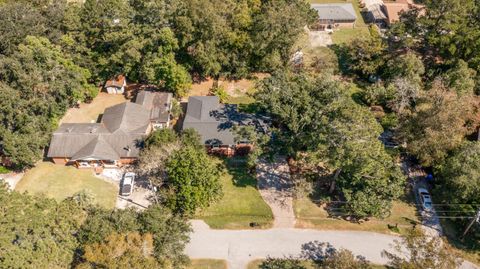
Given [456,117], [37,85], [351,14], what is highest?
[351,14]

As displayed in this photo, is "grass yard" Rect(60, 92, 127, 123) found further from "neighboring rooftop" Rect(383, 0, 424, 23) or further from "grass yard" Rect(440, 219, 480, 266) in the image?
"neighboring rooftop" Rect(383, 0, 424, 23)

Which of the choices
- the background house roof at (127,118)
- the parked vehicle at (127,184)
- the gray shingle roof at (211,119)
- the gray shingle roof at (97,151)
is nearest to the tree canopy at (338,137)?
the gray shingle roof at (211,119)

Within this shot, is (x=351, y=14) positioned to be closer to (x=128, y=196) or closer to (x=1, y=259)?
(x=128, y=196)

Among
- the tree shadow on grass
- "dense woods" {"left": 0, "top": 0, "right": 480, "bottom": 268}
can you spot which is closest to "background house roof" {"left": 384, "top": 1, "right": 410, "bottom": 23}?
"dense woods" {"left": 0, "top": 0, "right": 480, "bottom": 268}

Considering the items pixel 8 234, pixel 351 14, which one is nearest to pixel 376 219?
pixel 8 234

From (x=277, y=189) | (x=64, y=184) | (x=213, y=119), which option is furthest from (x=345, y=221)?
(x=64, y=184)
